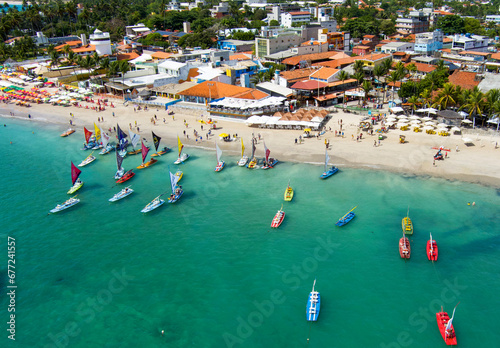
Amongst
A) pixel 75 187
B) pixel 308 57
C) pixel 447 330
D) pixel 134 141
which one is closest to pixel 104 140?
pixel 134 141

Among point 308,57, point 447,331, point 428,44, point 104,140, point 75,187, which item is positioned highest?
point 428,44

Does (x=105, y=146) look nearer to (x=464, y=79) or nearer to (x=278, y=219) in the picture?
(x=278, y=219)

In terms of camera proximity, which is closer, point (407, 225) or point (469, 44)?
point (407, 225)

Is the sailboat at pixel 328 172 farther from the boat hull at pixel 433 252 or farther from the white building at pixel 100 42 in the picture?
the white building at pixel 100 42

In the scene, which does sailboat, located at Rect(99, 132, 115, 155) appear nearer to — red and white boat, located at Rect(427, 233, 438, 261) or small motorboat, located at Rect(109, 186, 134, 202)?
small motorboat, located at Rect(109, 186, 134, 202)

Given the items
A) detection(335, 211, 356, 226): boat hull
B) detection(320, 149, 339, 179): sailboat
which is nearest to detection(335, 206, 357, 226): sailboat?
detection(335, 211, 356, 226): boat hull

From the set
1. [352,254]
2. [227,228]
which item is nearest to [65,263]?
[227,228]

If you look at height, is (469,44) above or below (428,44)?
below
